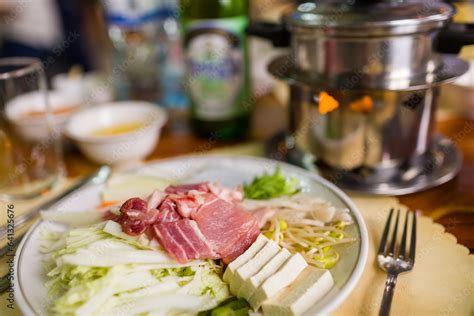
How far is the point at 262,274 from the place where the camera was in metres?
0.70

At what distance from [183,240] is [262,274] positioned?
6.2 inches

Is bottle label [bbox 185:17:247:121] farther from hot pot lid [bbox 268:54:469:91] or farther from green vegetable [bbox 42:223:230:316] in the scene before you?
green vegetable [bbox 42:223:230:316]

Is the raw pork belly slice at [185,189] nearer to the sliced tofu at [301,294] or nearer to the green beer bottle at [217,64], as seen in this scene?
the sliced tofu at [301,294]

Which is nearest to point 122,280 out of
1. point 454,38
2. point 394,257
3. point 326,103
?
point 394,257

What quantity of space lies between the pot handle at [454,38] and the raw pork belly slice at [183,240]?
713 millimetres

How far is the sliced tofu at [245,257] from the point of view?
729 millimetres

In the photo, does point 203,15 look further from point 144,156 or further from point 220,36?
point 144,156

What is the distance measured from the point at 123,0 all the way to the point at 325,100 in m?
0.84

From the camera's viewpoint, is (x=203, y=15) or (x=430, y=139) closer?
(x=430, y=139)

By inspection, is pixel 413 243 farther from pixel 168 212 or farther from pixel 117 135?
pixel 117 135

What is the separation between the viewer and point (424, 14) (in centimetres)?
95

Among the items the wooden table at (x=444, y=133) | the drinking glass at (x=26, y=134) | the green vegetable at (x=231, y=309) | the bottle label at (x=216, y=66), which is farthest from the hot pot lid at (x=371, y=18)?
the drinking glass at (x=26, y=134)

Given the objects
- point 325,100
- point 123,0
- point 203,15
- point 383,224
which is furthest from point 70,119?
point 383,224

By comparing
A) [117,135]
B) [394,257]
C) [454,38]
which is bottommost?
[394,257]
